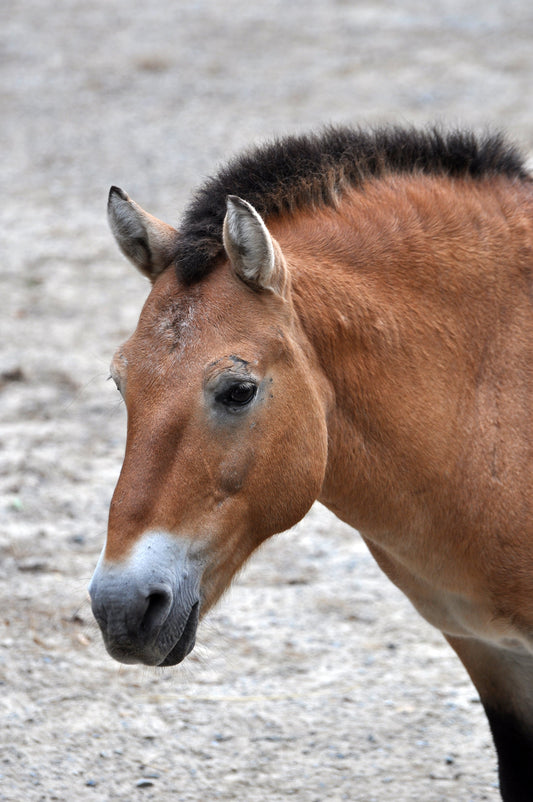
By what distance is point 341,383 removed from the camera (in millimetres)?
3062

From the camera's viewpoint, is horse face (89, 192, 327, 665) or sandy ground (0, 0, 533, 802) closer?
horse face (89, 192, 327, 665)

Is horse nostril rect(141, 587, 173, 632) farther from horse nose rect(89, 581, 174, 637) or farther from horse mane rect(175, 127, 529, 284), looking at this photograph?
horse mane rect(175, 127, 529, 284)

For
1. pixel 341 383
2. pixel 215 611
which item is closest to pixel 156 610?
pixel 341 383

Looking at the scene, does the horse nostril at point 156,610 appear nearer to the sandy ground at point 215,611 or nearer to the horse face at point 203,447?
the horse face at point 203,447

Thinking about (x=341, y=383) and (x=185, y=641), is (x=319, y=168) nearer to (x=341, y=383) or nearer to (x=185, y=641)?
(x=341, y=383)

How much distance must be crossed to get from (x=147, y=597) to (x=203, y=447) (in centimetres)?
44

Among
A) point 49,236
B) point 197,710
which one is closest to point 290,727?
point 197,710

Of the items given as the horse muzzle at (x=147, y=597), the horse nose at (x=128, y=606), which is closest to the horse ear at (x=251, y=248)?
the horse muzzle at (x=147, y=597)

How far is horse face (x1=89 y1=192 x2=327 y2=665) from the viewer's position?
261 cm

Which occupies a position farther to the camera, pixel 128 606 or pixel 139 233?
pixel 139 233

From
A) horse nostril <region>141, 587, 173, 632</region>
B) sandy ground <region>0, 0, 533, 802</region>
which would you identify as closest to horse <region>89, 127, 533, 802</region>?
horse nostril <region>141, 587, 173, 632</region>

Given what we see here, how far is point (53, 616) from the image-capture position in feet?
16.8

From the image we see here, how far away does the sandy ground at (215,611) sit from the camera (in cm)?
422

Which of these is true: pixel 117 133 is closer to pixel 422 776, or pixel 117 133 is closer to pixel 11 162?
pixel 11 162
